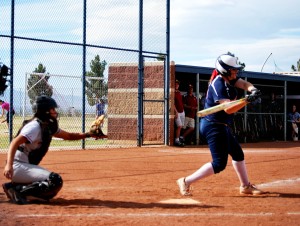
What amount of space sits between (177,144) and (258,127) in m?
6.12

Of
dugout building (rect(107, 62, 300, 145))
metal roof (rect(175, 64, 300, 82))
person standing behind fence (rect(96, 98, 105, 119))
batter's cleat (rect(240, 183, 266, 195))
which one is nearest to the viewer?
batter's cleat (rect(240, 183, 266, 195))

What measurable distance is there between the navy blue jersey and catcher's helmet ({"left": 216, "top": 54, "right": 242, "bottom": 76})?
0.10 metres

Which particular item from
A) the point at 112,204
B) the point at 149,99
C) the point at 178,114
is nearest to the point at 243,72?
the point at 178,114

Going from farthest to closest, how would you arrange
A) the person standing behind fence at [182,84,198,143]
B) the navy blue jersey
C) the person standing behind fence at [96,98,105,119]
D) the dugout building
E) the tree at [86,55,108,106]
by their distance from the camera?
the tree at [86,55,108,106] → the person standing behind fence at [96,98,105,119] → the person standing behind fence at [182,84,198,143] → the dugout building → the navy blue jersey

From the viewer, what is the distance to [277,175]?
32.7 feet

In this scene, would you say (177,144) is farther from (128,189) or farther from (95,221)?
(95,221)

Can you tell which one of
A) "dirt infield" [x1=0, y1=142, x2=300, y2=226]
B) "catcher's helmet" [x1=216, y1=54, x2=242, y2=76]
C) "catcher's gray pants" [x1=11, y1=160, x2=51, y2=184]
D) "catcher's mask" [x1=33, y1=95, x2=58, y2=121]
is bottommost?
"dirt infield" [x1=0, y1=142, x2=300, y2=226]

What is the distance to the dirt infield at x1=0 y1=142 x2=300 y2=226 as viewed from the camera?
5605mm

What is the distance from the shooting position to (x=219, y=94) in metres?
6.98

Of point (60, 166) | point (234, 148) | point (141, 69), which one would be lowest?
point (60, 166)

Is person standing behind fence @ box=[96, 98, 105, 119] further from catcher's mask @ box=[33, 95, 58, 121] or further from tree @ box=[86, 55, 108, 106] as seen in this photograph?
catcher's mask @ box=[33, 95, 58, 121]

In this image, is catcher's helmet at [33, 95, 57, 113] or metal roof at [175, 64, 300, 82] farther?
metal roof at [175, 64, 300, 82]

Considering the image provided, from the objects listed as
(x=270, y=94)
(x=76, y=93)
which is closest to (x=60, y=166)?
(x=76, y=93)

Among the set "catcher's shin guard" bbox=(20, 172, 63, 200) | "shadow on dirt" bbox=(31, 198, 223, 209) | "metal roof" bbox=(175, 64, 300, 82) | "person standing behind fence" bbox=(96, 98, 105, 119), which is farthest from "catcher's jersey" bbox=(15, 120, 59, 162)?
"person standing behind fence" bbox=(96, 98, 105, 119)
